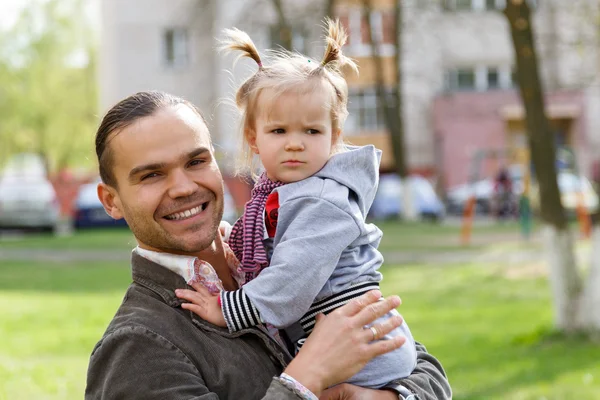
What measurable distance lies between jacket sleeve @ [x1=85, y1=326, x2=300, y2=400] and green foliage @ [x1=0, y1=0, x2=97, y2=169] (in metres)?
57.8

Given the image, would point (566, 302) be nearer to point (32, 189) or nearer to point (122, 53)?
point (32, 189)

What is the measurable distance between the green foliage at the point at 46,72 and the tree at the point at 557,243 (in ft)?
167

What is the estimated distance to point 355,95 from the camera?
45.8 m

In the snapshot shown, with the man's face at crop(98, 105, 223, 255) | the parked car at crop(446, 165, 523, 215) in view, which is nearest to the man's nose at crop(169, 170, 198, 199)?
the man's face at crop(98, 105, 223, 255)

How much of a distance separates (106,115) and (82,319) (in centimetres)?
995

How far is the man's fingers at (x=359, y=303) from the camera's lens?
2.88 meters

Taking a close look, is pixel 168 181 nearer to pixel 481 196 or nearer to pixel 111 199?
pixel 111 199

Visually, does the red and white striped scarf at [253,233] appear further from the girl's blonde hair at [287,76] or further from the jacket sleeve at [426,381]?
the jacket sleeve at [426,381]

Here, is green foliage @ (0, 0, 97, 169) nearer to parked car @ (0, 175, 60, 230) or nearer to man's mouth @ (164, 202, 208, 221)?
parked car @ (0, 175, 60, 230)

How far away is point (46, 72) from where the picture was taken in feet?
194

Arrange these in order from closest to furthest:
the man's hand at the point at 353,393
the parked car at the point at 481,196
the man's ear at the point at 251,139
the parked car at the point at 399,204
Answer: the man's hand at the point at 353,393 < the man's ear at the point at 251,139 < the parked car at the point at 399,204 < the parked car at the point at 481,196

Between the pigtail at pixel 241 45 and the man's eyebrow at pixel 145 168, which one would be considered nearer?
the man's eyebrow at pixel 145 168

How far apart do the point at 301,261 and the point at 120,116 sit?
645 millimetres

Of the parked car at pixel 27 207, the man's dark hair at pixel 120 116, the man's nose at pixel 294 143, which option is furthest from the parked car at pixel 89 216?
the man's dark hair at pixel 120 116
